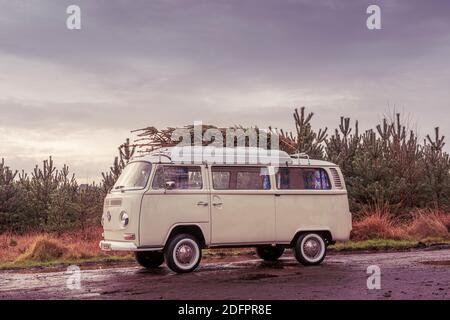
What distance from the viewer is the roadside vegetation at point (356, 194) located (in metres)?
21.0

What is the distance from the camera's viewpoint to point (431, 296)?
925 centimetres

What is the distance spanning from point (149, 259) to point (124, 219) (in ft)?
6.75

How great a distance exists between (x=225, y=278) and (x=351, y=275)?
2.35m

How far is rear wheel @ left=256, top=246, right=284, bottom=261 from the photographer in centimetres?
1542

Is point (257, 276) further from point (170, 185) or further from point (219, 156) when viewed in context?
point (219, 156)

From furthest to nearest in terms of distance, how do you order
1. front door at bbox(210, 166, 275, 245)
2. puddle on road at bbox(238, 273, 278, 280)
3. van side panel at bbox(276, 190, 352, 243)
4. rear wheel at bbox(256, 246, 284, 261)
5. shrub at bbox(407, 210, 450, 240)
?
shrub at bbox(407, 210, 450, 240)
rear wheel at bbox(256, 246, 284, 261)
van side panel at bbox(276, 190, 352, 243)
front door at bbox(210, 166, 275, 245)
puddle on road at bbox(238, 273, 278, 280)

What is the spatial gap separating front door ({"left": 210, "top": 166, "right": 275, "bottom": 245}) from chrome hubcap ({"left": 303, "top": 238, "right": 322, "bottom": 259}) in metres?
0.87

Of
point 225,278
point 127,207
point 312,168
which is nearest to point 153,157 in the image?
point 127,207

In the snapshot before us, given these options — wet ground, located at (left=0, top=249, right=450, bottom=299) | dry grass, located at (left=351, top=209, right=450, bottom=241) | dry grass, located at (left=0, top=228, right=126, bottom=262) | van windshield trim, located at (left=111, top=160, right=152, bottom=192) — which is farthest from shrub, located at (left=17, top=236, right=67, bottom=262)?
dry grass, located at (left=351, top=209, right=450, bottom=241)

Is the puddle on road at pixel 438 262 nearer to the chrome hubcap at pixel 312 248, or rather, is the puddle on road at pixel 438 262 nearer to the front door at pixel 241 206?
the chrome hubcap at pixel 312 248

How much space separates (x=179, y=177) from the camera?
12727 mm

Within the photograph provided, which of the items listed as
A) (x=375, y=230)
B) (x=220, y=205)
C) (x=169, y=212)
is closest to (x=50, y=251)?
(x=169, y=212)

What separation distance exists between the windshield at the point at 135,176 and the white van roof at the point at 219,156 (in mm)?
141

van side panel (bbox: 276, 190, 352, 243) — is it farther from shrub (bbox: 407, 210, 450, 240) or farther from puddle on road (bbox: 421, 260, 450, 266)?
shrub (bbox: 407, 210, 450, 240)
